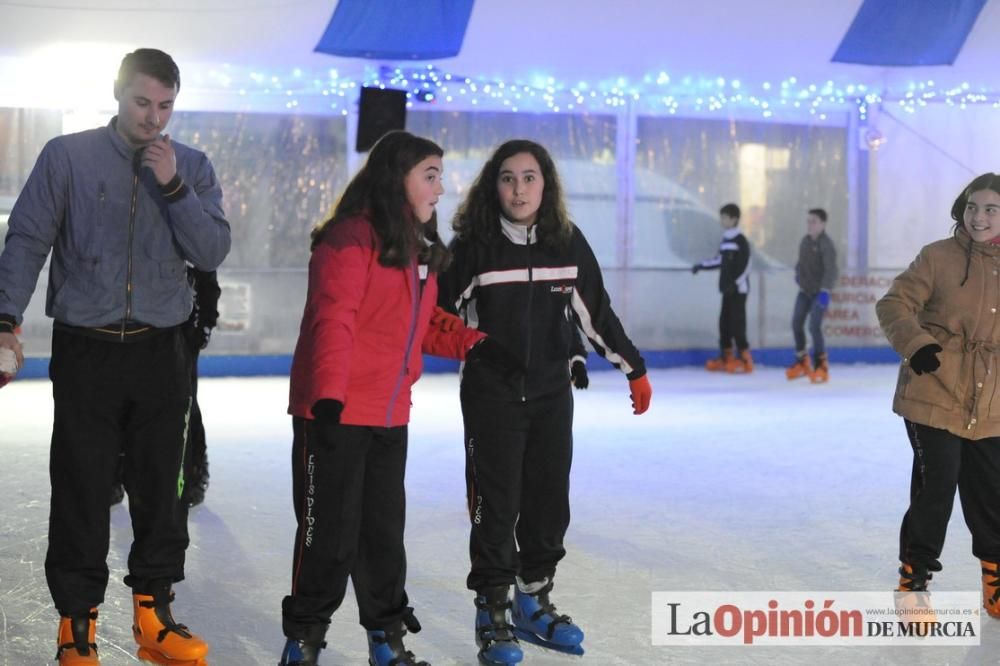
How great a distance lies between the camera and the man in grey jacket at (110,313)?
2588 mm

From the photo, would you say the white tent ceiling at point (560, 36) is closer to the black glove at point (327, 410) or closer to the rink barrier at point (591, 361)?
the rink barrier at point (591, 361)

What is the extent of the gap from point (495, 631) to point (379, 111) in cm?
684

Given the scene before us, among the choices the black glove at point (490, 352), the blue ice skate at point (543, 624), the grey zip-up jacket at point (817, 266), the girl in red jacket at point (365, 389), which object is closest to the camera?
the girl in red jacket at point (365, 389)

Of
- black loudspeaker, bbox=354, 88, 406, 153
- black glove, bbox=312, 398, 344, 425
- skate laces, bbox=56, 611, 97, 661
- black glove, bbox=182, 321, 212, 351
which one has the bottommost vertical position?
skate laces, bbox=56, 611, 97, 661

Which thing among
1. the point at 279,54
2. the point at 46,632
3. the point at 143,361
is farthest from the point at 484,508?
the point at 279,54

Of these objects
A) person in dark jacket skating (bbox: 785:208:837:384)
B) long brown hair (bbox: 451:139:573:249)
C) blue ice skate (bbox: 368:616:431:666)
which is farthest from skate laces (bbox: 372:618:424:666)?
person in dark jacket skating (bbox: 785:208:837:384)

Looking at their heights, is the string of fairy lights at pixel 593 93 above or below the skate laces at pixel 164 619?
above

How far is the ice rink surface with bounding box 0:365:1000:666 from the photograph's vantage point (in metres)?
2.89

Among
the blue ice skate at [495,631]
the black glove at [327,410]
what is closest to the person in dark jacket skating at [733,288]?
the blue ice skate at [495,631]

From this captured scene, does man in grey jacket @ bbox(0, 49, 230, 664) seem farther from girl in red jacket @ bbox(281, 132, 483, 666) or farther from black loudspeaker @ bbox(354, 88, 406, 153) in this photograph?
black loudspeaker @ bbox(354, 88, 406, 153)

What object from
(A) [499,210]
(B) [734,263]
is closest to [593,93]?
(B) [734,263]

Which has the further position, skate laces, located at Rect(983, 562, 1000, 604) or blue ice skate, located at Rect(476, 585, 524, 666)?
skate laces, located at Rect(983, 562, 1000, 604)

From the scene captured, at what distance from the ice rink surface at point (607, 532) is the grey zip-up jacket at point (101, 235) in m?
0.77

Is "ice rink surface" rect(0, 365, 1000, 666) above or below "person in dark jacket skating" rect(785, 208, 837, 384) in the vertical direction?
below
